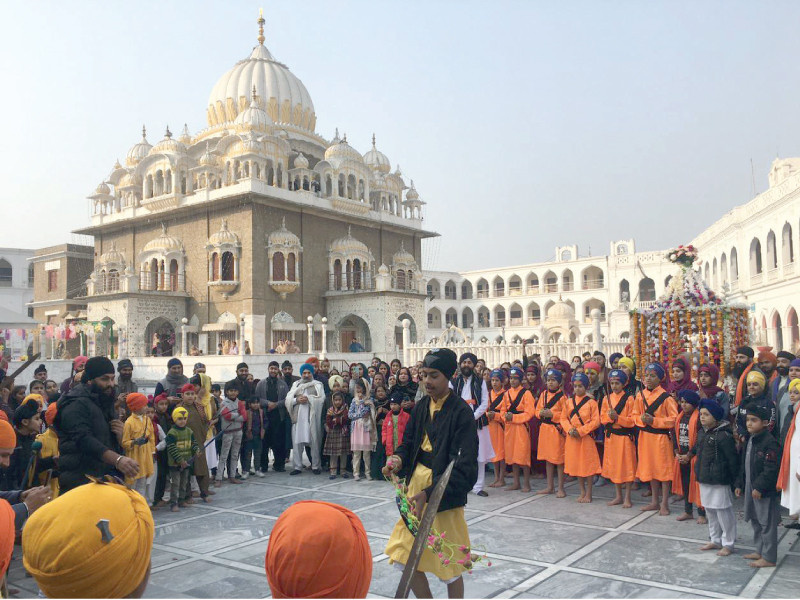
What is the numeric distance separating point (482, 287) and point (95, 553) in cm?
5429

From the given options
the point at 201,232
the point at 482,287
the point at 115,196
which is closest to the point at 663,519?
the point at 201,232

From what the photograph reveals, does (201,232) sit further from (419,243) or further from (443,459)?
(443,459)

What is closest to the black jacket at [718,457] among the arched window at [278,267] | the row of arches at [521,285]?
the arched window at [278,267]

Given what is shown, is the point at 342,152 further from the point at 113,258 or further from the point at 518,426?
the point at 518,426

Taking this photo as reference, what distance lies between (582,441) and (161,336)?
23.6 meters

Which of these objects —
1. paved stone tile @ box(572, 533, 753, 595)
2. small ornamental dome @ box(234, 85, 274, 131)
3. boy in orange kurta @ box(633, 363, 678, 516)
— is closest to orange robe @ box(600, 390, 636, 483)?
boy in orange kurta @ box(633, 363, 678, 516)

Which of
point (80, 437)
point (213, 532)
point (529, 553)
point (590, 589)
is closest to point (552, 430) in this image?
point (529, 553)

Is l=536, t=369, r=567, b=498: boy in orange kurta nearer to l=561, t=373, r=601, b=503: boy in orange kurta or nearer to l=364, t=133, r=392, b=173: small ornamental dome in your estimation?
l=561, t=373, r=601, b=503: boy in orange kurta

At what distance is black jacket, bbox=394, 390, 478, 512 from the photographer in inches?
143

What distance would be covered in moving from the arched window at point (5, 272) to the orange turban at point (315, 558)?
50089 millimetres

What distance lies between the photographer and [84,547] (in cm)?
165

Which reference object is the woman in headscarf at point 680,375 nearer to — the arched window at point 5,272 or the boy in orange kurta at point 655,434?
the boy in orange kurta at point 655,434

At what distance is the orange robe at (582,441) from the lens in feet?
23.5

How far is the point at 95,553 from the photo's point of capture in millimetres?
1656
